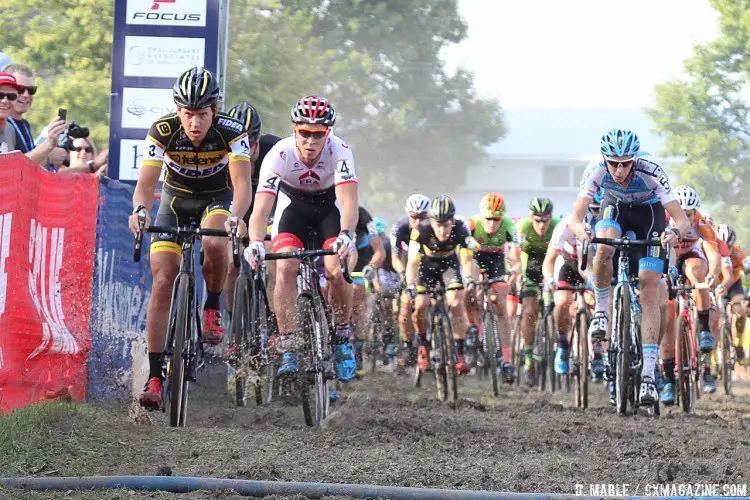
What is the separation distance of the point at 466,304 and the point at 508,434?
8.42 metres

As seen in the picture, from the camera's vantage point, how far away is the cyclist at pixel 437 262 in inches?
599

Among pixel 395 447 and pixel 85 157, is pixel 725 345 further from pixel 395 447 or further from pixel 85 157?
pixel 395 447

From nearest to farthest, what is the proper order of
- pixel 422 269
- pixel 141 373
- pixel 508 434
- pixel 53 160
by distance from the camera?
pixel 508 434, pixel 141 373, pixel 53 160, pixel 422 269

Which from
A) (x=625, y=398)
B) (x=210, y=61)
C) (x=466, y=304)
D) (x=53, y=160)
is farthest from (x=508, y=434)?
(x=466, y=304)

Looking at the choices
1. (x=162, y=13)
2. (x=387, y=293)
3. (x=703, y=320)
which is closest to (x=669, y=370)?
(x=703, y=320)

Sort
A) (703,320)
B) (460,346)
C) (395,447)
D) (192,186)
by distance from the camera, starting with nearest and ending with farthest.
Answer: (395,447)
(192,186)
(703,320)
(460,346)

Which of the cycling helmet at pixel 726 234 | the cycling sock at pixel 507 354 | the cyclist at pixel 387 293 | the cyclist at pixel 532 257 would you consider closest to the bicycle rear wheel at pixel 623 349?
the cycling sock at pixel 507 354

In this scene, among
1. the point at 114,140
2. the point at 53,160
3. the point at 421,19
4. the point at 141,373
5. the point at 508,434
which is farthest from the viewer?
the point at 421,19

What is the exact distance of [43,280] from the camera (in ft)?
31.1

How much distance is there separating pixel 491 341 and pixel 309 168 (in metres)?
6.22

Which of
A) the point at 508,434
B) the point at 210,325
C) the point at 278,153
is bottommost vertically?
the point at 508,434

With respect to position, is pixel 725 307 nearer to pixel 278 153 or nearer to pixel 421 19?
pixel 278 153

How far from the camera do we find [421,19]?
6303 centimetres

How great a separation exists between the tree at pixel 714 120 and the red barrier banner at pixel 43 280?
38964mm
